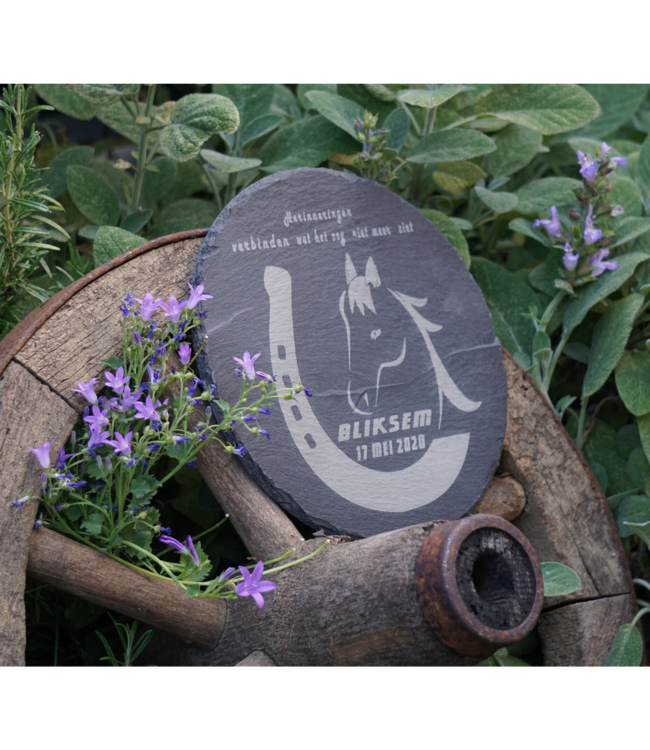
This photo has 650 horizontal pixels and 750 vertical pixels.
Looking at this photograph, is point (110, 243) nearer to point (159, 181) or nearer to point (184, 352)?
point (184, 352)

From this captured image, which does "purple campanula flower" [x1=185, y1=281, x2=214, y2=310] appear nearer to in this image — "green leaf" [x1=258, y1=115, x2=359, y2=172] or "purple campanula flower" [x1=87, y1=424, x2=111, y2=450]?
"purple campanula flower" [x1=87, y1=424, x2=111, y2=450]

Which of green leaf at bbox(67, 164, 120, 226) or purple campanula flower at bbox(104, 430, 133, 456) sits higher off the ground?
green leaf at bbox(67, 164, 120, 226)

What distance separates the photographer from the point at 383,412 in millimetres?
974

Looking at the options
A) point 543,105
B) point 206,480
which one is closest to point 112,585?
point 206,480

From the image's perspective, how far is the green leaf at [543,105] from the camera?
1282 millimetres

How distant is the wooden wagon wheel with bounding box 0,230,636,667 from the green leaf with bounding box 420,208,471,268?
22 centimetres

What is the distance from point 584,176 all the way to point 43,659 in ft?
3.80

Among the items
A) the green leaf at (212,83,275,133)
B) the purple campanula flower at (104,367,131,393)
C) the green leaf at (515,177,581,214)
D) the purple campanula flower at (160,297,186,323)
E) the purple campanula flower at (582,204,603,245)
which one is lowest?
the purple campanula flower at (104,367,131,393)

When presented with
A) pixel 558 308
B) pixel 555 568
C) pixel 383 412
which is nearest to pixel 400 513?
pixel 383 412

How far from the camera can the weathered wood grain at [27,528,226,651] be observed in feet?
2.53

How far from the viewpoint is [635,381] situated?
4.03 feet

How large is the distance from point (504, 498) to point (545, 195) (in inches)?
24.5

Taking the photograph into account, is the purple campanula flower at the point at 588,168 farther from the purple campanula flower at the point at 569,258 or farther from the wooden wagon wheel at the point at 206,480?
the wooden wagon wheel at the point at 206,480

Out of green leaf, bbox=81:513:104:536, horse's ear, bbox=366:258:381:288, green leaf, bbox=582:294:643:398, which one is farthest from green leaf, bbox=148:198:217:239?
green leaf, bbox=582:294:643:398
